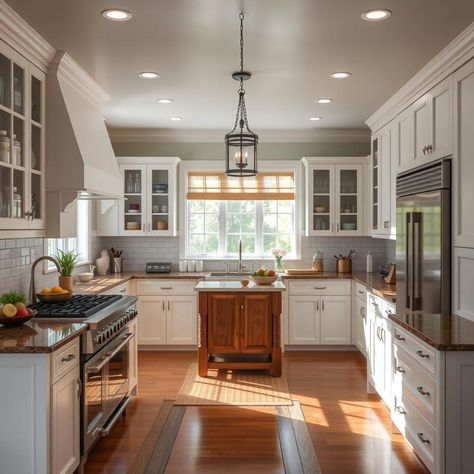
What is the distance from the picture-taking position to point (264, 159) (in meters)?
7.45

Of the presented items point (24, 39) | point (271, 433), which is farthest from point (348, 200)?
point (24, 39)

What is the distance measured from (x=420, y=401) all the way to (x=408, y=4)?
2.21 m

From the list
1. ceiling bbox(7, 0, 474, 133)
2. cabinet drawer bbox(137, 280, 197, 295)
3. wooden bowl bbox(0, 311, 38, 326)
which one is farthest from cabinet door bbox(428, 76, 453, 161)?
cabinet drawer bbox(137, 280, 197, 295)

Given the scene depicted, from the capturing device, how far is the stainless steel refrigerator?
3857mm

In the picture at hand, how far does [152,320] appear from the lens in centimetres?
676

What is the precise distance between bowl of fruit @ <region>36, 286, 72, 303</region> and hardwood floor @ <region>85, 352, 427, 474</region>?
3.44ft

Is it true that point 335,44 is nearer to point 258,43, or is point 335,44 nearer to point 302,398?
point 258,43

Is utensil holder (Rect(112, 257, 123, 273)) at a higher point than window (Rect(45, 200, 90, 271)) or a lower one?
lower

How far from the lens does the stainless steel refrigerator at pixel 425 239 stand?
12.7 feet

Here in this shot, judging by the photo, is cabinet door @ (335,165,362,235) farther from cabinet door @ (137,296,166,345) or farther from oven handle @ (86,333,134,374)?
oven handle @ (86,333,134,374)

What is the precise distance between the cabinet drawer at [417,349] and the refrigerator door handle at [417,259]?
1.94 ft

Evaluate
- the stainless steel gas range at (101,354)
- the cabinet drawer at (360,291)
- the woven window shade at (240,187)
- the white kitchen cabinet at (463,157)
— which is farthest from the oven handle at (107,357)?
the woven window shade at (240,187)

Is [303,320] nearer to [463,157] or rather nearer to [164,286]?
[164,286]

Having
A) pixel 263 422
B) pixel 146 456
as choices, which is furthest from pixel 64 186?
pixel 263 422
